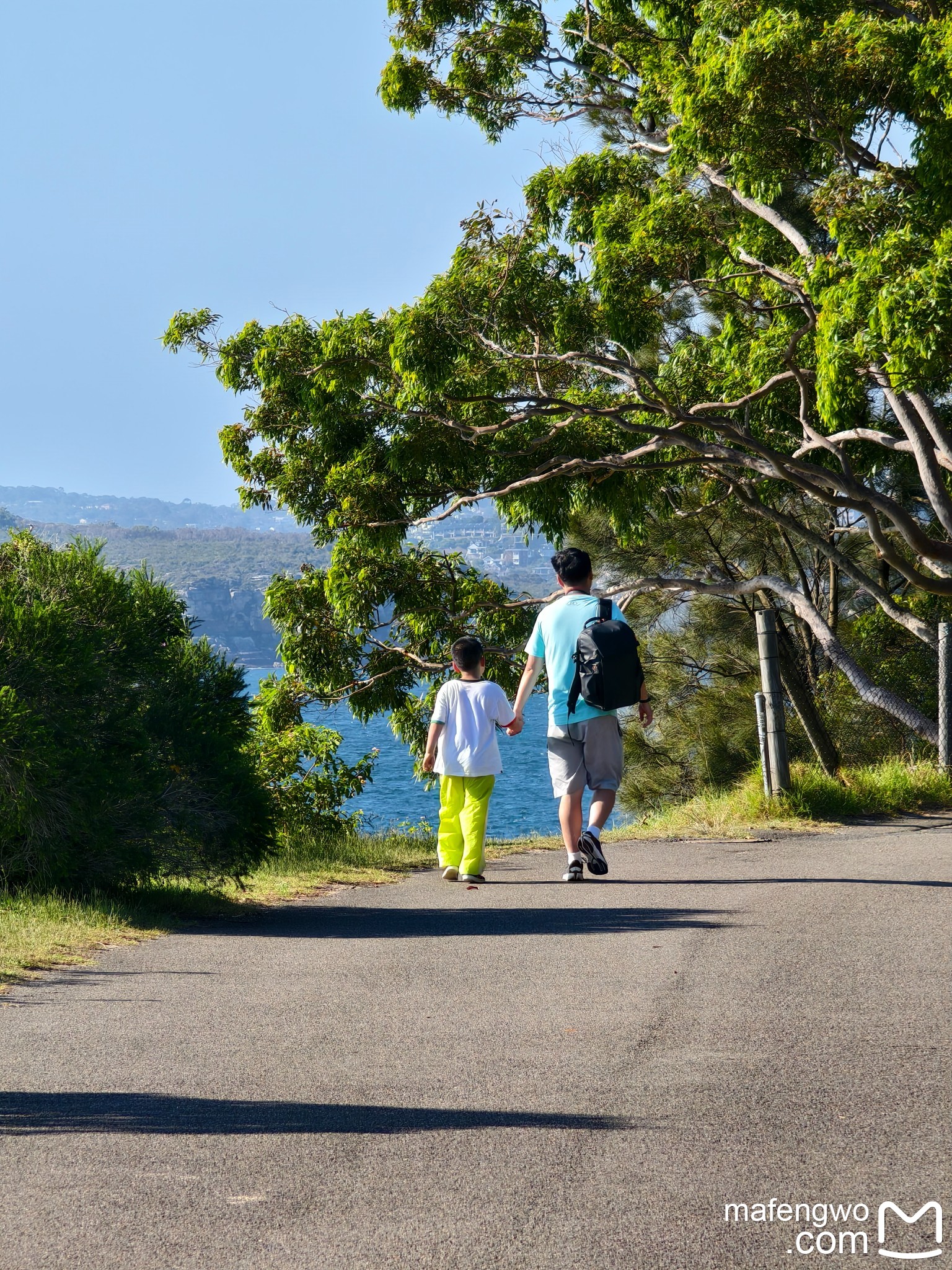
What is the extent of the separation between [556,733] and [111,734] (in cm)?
265

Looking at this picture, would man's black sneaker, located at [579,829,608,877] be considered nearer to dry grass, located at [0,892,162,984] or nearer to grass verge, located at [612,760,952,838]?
dry grass, located at [0,892,162,984]

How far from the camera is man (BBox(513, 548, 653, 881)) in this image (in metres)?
7.77

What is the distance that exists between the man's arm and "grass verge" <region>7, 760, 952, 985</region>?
1.85 m

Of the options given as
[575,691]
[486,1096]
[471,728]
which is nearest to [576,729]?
[575,691]

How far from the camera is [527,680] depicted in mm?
7871

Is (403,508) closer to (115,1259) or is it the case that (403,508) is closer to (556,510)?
(556,510)

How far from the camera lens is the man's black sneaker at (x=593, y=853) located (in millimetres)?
7855

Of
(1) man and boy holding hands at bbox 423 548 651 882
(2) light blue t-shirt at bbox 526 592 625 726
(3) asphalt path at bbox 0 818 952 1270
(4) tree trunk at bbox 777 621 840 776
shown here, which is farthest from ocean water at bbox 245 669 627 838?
(3) asphalt path at bbox 0 818 952 1270

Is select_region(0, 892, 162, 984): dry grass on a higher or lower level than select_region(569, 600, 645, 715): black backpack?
lower

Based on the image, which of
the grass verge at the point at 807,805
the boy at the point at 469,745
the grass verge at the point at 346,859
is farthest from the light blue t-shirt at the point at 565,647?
the grass verge at the point at 807,805

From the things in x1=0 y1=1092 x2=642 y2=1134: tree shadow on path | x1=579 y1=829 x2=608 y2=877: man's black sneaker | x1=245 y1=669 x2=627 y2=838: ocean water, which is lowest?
x1=245 y1=669 x2=627 y2=838: ocean water

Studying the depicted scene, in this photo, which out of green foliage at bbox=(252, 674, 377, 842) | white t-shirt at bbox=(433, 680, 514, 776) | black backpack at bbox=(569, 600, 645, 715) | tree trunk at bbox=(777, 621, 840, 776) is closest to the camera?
black backpack at bbox=(569, 600, 645, 715)

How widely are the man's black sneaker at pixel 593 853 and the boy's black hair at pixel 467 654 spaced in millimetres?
1394

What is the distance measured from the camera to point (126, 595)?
26.9 ft
